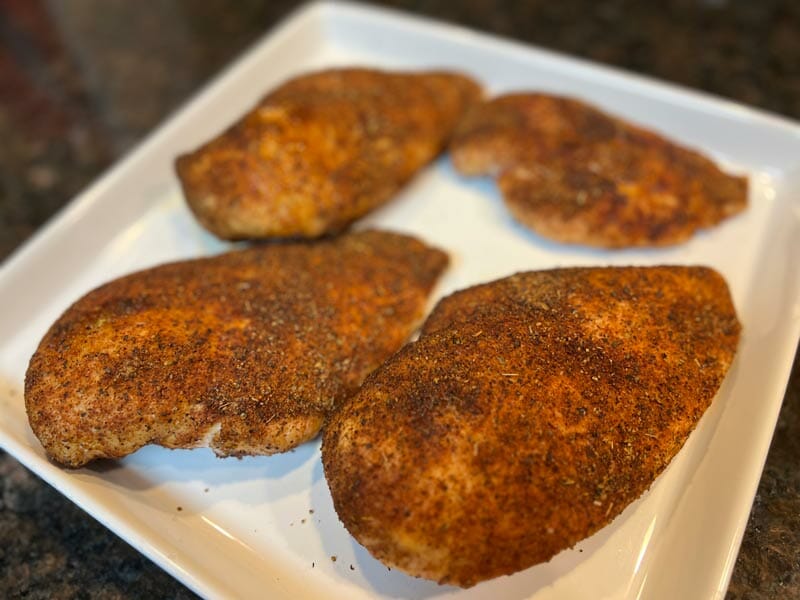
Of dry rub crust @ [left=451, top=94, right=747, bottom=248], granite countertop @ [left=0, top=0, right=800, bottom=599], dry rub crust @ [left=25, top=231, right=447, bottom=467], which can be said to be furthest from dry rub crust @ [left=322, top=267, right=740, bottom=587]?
granite countertop @ [left=0, top=0, right=800, bottom=599]

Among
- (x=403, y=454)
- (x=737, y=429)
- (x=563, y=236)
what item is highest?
(x=403, y=454)

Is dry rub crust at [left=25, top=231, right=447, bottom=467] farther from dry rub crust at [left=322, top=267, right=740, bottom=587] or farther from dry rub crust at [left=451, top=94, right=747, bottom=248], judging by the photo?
dry rub crust at [left=451, top=94, right=747, bottom=248]

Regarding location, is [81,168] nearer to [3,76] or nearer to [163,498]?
[3,76]

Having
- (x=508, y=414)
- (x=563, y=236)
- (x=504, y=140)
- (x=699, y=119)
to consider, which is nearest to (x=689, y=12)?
(x=699, y=119)

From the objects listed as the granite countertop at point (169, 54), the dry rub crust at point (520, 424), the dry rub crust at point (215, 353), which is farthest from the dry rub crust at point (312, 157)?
the granite countertop at point (169, 54)

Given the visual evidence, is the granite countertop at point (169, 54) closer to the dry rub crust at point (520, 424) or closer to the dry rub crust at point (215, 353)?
the dry rub crust at point (520, 424)
